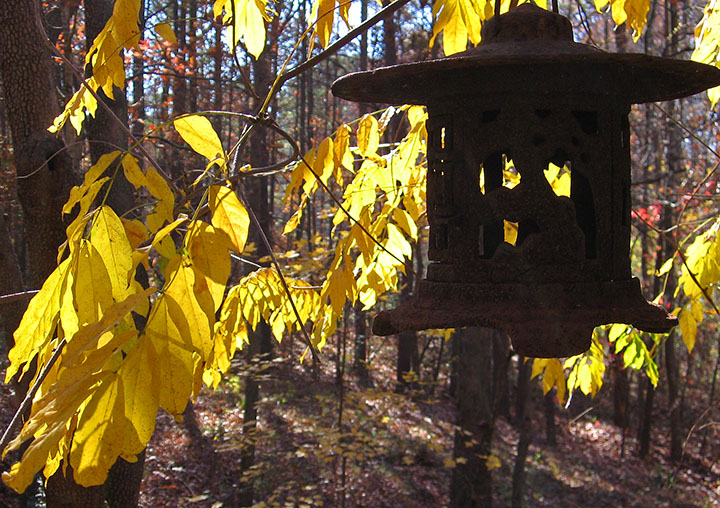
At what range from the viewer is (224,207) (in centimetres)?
122

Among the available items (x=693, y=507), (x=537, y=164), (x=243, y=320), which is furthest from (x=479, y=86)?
(x=693, y=507)

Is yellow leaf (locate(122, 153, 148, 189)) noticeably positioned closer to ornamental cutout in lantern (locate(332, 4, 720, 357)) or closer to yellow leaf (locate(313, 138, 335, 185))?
ornamental cutout in lantern (locate(332, 4, 720, 357))

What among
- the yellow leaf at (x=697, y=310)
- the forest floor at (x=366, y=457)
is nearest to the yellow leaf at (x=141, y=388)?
the yellow leaf at (x=697, y=310)

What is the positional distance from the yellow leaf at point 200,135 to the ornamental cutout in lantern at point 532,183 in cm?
44

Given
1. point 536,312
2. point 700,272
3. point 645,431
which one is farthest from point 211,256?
point 645,431

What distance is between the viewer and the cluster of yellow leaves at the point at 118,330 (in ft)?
3.00

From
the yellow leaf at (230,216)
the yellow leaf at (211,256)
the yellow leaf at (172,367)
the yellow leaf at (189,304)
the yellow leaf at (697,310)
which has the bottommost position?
the yellow leaf at (697,310)

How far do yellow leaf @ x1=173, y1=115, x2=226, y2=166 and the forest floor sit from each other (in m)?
6.21

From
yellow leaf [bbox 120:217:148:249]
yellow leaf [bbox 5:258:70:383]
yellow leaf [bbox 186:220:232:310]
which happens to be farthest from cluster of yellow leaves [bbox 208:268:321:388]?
yellow leaf [bbox 186:220:232:310]

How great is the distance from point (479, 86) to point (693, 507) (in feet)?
42.5

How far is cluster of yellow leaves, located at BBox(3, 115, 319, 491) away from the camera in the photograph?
914 millimetres

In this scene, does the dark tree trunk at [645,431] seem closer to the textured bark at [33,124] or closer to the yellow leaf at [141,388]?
the textured bark at [33,124]

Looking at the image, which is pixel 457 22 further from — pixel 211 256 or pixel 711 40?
pixel 211 256

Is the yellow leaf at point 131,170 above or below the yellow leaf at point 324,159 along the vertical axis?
below
